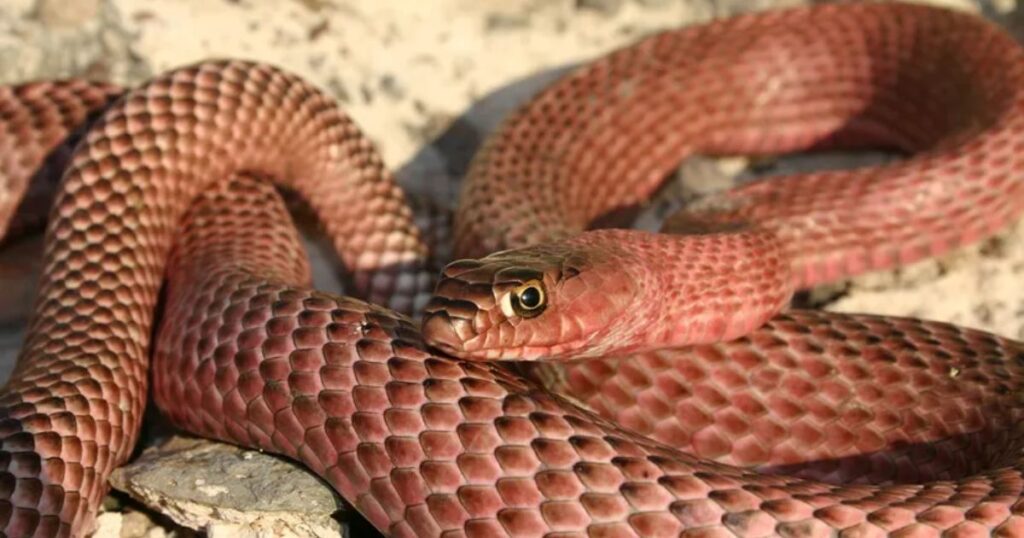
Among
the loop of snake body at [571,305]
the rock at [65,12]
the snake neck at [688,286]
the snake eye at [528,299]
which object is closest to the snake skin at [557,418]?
the loop of snake body at [571,305]

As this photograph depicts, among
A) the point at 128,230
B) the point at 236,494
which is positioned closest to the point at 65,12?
the point at 128,230

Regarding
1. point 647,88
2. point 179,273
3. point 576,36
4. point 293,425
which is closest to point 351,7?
point 576,36

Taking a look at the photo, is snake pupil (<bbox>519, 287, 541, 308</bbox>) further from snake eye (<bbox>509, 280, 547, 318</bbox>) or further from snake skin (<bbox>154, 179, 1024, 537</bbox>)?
snake skin (<bbox>154, 179, 1024, 537</bbox>)

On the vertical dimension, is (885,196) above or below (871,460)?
above

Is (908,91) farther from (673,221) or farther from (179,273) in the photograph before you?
(179,273)

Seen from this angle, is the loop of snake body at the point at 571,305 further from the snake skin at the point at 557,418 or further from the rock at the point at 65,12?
the rock at the point at 65,12

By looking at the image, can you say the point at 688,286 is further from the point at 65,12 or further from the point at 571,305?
the point at 65,12
